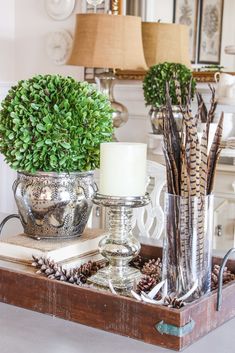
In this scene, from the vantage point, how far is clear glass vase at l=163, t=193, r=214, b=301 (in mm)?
1111

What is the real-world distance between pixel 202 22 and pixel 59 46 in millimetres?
807

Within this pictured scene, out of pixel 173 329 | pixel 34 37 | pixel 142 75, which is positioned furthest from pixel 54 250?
pixel 34 37

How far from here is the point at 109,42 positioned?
2947 millimetres

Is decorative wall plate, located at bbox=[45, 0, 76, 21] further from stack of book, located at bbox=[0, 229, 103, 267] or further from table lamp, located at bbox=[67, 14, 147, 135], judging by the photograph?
stack of book, located at bbox=[0, 229, 103, 267]

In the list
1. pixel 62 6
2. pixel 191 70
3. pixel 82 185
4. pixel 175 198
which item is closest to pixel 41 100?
pixel 82 185

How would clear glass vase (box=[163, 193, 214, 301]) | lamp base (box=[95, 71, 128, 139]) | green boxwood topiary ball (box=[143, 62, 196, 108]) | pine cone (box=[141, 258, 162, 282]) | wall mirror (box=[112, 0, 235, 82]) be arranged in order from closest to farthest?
clear glass vase (box=[163, 193, 214, 301]), pine cone (box=[141, 258, 162, 282]), green boxwood topiary ball (box=[143, 62, 196, 108]), wall mirror (box=[112, 0, 235, 82]), lamp base (box=[95, 71, 128, 139])

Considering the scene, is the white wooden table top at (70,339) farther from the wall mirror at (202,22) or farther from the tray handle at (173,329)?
the wall mirror at (202,22)

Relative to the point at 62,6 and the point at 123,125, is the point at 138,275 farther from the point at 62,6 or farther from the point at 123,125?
the point at 62,6

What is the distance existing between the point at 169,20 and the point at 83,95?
1973 millimetres

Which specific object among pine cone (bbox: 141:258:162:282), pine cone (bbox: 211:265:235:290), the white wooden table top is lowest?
the white wooden table top

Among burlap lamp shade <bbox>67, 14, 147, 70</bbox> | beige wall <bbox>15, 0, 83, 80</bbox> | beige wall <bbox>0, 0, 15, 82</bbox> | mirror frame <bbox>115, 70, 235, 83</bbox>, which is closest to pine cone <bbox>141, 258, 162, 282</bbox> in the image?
burlap lamp shade <bbox>67, 14, 147, 70</bbox>

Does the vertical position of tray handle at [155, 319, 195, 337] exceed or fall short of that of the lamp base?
it falls short

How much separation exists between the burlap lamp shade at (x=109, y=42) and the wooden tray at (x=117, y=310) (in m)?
1.86

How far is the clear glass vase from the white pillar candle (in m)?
0.09
